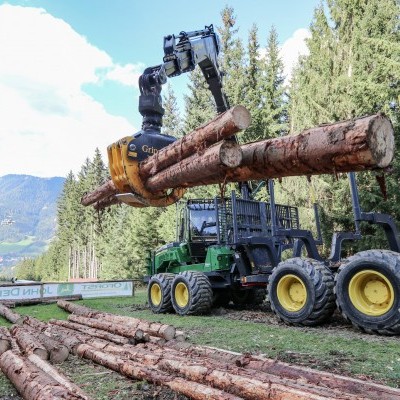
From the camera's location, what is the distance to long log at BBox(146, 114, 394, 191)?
3.96m

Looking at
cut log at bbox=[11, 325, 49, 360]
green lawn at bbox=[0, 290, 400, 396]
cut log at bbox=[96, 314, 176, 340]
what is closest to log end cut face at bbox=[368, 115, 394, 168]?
green lawn at bbox=[0, 290, 400, 396]

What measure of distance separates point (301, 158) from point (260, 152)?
0.52 m

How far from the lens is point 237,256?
1001 centimetres

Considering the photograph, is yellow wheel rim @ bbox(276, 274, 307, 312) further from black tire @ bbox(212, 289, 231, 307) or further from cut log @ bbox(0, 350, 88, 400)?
cut log @ bbox(0, 350, 88, 400)

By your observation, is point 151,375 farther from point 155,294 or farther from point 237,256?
point 155,294

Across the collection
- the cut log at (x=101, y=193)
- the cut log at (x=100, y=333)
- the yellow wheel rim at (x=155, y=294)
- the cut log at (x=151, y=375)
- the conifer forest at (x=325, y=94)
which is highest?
the conifer forest at (x=325, y=94)

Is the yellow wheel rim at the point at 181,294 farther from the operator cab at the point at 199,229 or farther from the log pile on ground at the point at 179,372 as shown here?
the log pile on ground at the point at 179,372

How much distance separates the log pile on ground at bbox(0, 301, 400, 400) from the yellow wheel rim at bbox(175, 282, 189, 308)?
146 inches

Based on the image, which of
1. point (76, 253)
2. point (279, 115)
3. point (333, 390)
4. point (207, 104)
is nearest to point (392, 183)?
point (333, 390)

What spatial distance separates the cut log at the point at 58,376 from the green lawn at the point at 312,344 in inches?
98.4

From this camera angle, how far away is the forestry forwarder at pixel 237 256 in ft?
20.2

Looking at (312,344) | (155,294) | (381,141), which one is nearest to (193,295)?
(155,294)

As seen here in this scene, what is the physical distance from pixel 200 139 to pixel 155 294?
24.7ft

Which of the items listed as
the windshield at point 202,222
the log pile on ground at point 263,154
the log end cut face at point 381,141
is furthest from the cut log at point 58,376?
the windshield at point 202,222
